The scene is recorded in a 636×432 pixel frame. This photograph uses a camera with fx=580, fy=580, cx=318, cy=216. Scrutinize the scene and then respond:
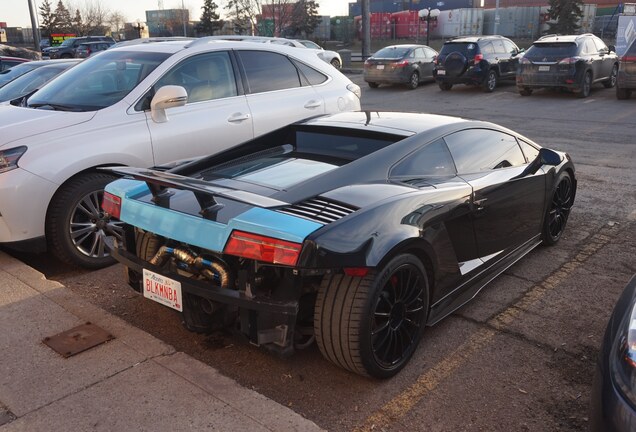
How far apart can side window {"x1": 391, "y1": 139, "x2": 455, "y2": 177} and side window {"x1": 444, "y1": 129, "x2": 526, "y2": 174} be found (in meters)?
0.09

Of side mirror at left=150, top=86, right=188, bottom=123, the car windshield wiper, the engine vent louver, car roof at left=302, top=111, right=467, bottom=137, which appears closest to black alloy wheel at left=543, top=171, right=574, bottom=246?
car roof at left=302, top=111, right=467, bottom=137

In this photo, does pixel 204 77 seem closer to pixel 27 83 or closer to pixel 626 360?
pixel 27 83

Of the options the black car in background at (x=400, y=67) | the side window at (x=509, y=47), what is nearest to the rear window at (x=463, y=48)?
the black car in background at (x=400, y=67)

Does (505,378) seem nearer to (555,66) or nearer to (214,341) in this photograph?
(214,341)

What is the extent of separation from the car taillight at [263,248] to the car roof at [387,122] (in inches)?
58.2

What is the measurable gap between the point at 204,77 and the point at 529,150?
10.1 ft

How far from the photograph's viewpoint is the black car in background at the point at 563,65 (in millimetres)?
16000

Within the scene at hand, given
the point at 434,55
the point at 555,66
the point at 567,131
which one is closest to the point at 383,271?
the point at 567,131

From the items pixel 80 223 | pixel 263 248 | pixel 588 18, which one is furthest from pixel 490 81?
pixel 588 18

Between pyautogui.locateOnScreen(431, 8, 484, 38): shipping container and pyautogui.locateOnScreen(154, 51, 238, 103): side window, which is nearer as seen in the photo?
pyautogui.locateOnScreen(154, 51, 238, 103): side window

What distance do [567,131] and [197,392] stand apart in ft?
34.6

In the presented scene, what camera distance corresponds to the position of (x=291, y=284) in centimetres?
295

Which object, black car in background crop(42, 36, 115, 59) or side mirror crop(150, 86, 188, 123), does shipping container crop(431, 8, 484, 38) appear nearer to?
black car in background crop(42, 36, 115, 59)

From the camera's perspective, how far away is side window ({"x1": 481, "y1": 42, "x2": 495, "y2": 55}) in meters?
18.3
